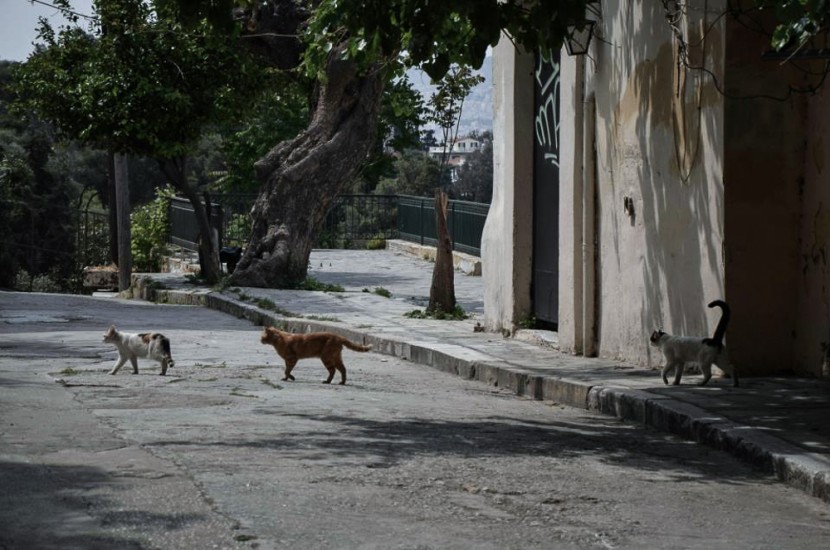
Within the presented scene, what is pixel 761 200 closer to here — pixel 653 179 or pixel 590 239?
pixel 653 179

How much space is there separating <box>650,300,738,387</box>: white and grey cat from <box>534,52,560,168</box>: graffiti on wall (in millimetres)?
4499

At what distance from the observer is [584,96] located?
13.5 meters

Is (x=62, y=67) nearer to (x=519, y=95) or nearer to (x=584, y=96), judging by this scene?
(x=519, y=95)

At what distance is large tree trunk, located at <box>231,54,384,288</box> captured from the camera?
976 inches

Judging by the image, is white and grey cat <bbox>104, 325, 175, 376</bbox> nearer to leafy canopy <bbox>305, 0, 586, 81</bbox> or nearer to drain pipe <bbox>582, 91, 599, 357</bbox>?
leafy canopy <bbox>305, 0, 586, 81</bbox>

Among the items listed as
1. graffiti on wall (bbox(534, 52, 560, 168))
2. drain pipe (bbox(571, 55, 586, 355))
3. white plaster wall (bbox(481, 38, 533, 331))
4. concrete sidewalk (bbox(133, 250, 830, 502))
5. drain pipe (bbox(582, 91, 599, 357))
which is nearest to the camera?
concrete sidewalk (bbox(133, 250, 830, 502))

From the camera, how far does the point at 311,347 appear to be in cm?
1168

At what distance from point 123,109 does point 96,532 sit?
791 inches

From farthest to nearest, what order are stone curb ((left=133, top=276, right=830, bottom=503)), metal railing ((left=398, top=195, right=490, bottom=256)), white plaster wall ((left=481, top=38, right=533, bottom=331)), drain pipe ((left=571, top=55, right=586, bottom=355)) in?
1. metal railing ((left=398, top=195, right=490, bottom=256))
2. white plaster wall ((left=481, top=38, right=533, bottom=331))
3. drain pipe ((left=571, top=55, right=586, bottom=355))
4. stone curb ((left=133, top=276, right=830, bottom=503))

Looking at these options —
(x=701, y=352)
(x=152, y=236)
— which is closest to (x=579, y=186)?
(x=701, y=352)

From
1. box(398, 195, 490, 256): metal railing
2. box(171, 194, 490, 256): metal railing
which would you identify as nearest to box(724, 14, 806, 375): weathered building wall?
box(398, 195, 490, 256): metal railing

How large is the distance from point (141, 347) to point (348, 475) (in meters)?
5.37

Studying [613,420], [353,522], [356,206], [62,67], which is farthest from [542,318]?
[356,206]

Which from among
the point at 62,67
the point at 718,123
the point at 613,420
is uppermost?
the point at 62,67
